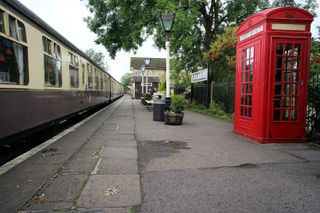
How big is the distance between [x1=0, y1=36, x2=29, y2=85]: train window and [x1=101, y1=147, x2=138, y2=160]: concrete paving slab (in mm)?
2229

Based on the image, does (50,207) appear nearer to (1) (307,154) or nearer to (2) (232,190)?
(2) (232,190)

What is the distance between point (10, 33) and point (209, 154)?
4.60 metres

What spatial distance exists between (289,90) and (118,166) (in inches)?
197

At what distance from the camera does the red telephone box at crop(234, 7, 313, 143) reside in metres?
7.93

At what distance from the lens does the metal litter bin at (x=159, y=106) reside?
13.6m

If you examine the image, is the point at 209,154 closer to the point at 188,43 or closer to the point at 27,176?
the point at 27,176

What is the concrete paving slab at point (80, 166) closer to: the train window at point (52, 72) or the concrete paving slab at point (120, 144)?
the concrete paving slab at point (120, 144)

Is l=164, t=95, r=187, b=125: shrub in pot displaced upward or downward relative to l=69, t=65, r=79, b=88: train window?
downward

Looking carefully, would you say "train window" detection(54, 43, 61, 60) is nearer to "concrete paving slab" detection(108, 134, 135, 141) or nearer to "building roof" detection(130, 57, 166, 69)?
"concrete paving slab" detection(108, 134, 135, 141)

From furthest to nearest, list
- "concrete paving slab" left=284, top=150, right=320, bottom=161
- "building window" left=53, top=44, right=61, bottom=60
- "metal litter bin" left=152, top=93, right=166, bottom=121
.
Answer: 1. "metal litter bin" left=152, top=93, right=166, bottom=121
2. "building window" left=53, top=44, right=61, bottom=60
3. "concrete paving slab" left=284, top=150, right=320, bottom=161

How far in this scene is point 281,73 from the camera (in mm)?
8117

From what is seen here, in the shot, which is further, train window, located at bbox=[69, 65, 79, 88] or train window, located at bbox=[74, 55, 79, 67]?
train window, located at bbox=[74, 55, 79, 67]

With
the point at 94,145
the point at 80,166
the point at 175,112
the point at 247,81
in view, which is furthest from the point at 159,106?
the point at 80,166

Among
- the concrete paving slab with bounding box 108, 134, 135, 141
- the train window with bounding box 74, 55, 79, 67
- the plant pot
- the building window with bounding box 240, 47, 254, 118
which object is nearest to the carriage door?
the building window with bounding box 240, 47, 254, 118
